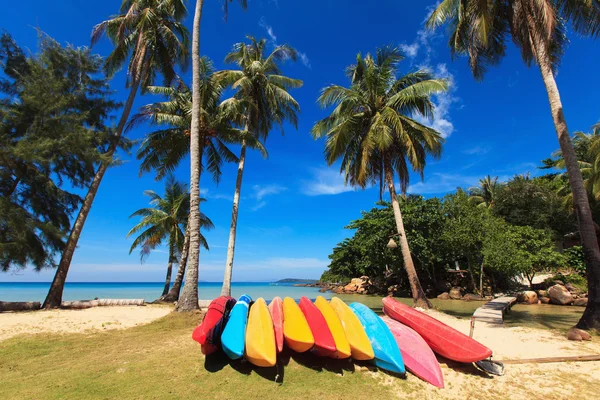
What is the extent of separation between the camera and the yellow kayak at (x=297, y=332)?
15.1ft

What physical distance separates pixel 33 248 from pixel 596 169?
30.7 m

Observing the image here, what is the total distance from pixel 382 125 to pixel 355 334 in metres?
9.65

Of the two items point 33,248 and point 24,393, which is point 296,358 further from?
point 33,248

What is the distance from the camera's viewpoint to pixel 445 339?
5.25 metres

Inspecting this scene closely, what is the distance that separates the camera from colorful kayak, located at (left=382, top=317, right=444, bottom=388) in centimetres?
460

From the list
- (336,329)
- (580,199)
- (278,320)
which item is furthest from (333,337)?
(580,199)

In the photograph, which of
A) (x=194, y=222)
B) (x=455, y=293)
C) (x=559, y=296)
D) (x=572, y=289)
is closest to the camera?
(x=194, y=222)

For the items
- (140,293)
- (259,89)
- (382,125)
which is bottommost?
(140,293)

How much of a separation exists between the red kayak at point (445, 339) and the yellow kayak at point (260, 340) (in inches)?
115

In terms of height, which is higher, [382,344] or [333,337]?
[333,337]

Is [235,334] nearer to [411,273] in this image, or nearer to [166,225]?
[411,273]

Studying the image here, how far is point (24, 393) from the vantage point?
377 cm

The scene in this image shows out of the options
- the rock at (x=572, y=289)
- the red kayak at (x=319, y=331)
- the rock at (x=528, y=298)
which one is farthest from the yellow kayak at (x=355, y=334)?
the rock at (x=572, y=289)

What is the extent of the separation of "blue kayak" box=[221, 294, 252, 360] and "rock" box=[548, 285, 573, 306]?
17696 mm
